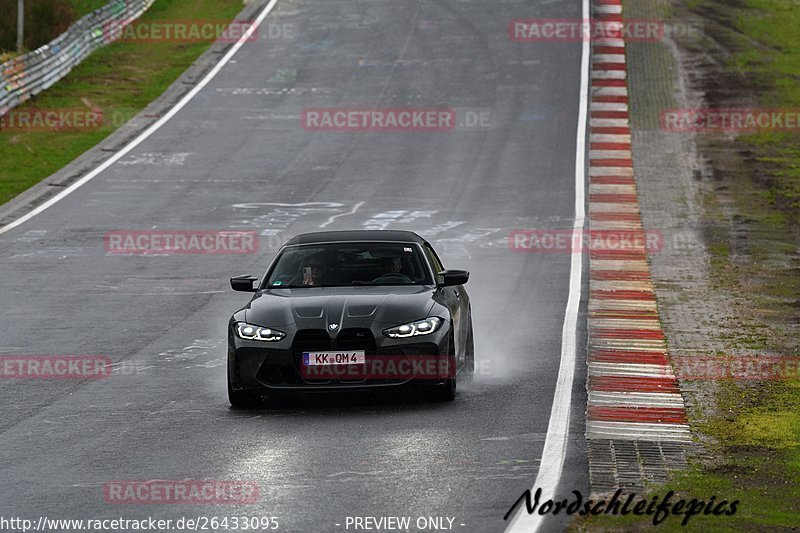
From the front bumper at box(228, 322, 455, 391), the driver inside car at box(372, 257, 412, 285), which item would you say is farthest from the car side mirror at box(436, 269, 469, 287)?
the front bumper at box(228, 322, 455, 391)

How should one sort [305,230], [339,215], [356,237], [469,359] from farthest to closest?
1. [339,215]
2. [305,230]
3. [356,237]
4. [469,359]

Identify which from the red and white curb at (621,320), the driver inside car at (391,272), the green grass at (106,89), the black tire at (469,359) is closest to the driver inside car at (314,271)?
the driver inside car at (391,272)

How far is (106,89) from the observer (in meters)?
35.4

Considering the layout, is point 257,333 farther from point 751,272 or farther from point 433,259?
point 751,272

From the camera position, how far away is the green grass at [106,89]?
2903cm

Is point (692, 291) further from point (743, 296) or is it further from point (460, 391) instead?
point (460, 391)

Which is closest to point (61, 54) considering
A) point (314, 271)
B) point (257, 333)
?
point (314, 271)

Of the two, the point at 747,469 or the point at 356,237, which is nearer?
the point at 747,469

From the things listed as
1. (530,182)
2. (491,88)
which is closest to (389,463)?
(530,182)

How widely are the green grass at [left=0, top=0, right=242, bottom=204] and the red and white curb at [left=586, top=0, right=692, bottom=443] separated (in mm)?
10842

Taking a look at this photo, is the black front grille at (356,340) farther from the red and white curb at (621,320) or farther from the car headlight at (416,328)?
the red and white curb at (621,320)

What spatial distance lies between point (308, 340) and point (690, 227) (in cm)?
1256

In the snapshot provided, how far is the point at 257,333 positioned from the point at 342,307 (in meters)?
0.73

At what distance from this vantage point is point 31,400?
12.3 m
